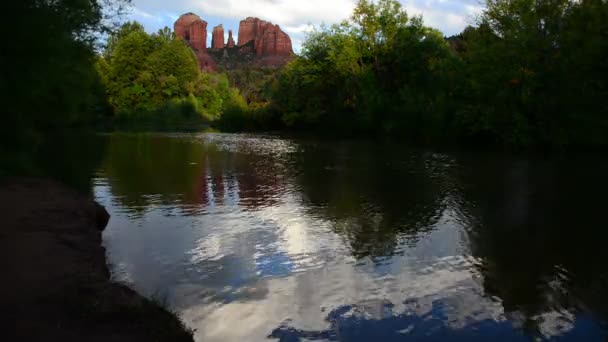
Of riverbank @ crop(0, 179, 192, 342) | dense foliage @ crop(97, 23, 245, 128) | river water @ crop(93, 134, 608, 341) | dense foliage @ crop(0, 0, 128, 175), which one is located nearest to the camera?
riverbank @ crop(0, 179, 192, 342)

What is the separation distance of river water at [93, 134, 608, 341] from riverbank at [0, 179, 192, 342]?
3.37 ft

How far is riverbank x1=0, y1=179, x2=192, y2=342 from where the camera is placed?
242 inches

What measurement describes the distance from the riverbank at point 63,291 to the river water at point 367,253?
3.37 ft

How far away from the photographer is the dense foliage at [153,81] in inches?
3610

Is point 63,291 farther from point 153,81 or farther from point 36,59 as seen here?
point 153,81

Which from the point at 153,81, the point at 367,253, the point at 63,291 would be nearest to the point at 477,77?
the point at 367,253

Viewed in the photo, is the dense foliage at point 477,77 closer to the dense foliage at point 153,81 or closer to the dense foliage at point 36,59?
the dense foliage at point 36,59

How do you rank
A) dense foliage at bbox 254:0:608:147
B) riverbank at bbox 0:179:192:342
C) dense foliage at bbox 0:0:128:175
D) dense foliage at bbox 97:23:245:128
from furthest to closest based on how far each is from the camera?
dense foliage at bbox 97:23:245:128, dense foliage at bbox 254:0:608:147, dense foliage at bbox 0:0:128:175, riverbank at bbox 0:179:192:342

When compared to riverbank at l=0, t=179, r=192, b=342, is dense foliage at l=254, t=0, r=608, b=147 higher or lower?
higher

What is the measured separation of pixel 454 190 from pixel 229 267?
12449 mm

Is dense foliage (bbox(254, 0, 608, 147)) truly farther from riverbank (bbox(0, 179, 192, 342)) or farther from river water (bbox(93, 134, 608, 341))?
riverbank (bbox(0, 179, 192, 342))

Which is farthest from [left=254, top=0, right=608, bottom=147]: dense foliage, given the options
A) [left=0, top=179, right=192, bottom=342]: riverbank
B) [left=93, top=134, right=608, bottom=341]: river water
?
[left=0, top=179, right=192, bottom=342]: riverbank

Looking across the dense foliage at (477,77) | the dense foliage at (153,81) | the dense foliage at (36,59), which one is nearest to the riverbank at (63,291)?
the dense foliage at (36,59)

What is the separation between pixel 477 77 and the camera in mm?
40469
